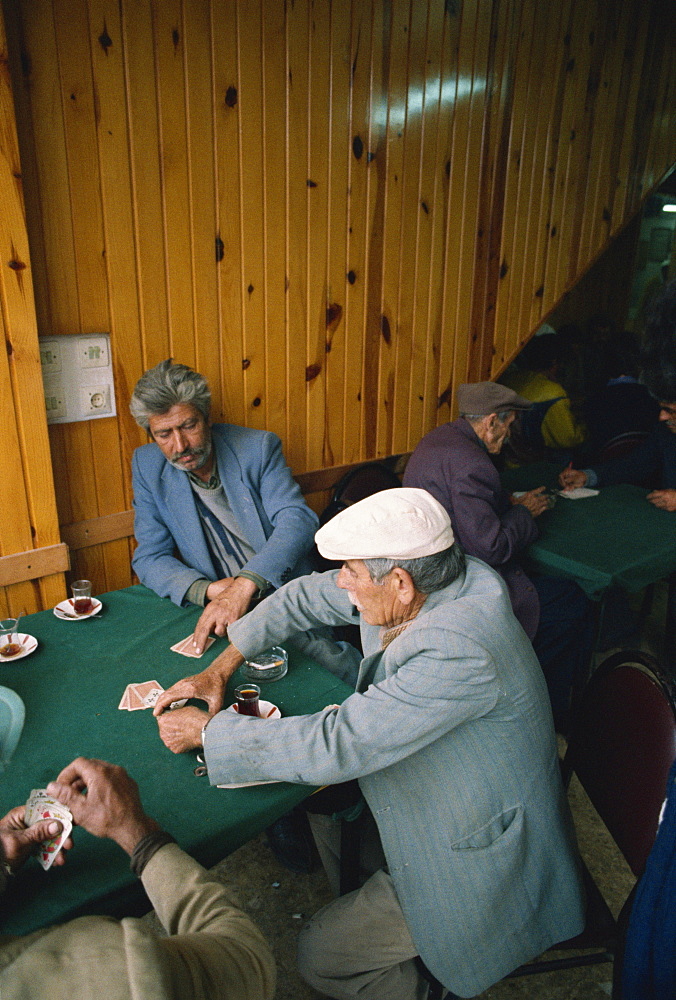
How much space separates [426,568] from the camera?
1630 mm

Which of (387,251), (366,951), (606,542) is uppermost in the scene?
(387,251)

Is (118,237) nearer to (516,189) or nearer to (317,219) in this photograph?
(317,219)

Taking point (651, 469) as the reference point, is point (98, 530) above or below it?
above

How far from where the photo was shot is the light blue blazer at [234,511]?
2768 mm

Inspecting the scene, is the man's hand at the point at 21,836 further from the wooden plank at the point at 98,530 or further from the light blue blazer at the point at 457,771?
the wooden plank at the point at 98,530

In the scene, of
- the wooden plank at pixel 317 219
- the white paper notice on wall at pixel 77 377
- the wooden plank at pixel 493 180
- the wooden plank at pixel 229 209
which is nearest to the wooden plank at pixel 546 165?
the wooden plank at pixel 493 180

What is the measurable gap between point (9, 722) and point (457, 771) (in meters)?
1.21

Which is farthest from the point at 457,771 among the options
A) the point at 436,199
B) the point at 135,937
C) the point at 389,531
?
the point at 436,199

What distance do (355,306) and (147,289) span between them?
1.21 metres

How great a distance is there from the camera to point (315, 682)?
80.7 inches

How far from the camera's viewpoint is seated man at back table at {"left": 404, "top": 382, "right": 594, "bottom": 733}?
10.1 ft

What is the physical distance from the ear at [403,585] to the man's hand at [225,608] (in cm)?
84

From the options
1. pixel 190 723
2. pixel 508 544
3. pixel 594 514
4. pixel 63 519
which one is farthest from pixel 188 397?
pixel 594 514

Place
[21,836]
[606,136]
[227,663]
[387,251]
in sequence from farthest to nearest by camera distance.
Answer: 1. [606,136]
2. [387,251]
3. [227,663]
4. [21,836]
